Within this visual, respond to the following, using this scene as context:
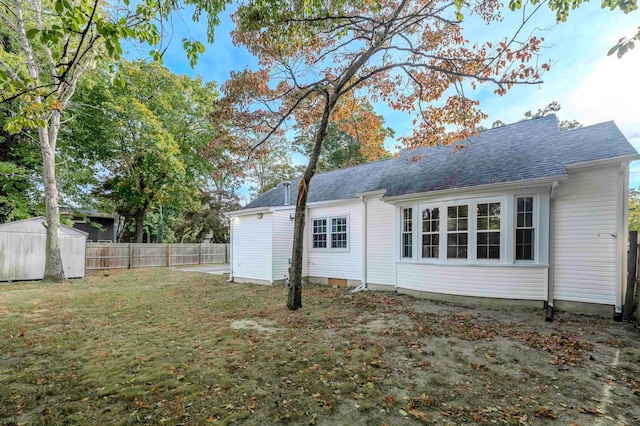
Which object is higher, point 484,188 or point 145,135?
point 145,135

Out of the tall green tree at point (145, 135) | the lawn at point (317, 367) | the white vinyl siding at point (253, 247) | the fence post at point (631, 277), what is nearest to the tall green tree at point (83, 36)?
the lawn at point (317, 367)

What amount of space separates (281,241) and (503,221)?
7.48 metres

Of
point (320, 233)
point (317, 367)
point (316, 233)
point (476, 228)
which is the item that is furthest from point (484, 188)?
point (316, 233)

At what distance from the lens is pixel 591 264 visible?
651cm

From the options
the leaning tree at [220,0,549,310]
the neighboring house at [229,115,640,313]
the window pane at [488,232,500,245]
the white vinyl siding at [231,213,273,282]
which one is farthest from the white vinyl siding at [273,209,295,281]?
the window pane at [488,232,500,245]

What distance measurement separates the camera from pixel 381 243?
9805mm

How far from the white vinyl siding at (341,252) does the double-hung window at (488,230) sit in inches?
155

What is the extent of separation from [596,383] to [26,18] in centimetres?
1966

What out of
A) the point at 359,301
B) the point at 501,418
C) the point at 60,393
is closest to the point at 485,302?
the point at 359,301

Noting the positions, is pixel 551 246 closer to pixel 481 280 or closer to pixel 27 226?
pixel 481 280

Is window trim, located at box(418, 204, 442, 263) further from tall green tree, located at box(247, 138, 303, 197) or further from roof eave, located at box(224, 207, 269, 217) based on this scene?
tall green tree, located at box(247, 138, 303, 197)

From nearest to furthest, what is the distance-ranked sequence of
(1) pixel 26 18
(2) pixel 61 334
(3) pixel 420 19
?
(2) pixel 61 334, (3) pixel 420 19, (1) pixel 26 18

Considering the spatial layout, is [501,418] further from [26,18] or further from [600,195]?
[26,18]

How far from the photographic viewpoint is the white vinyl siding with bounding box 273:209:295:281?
11.5 m
